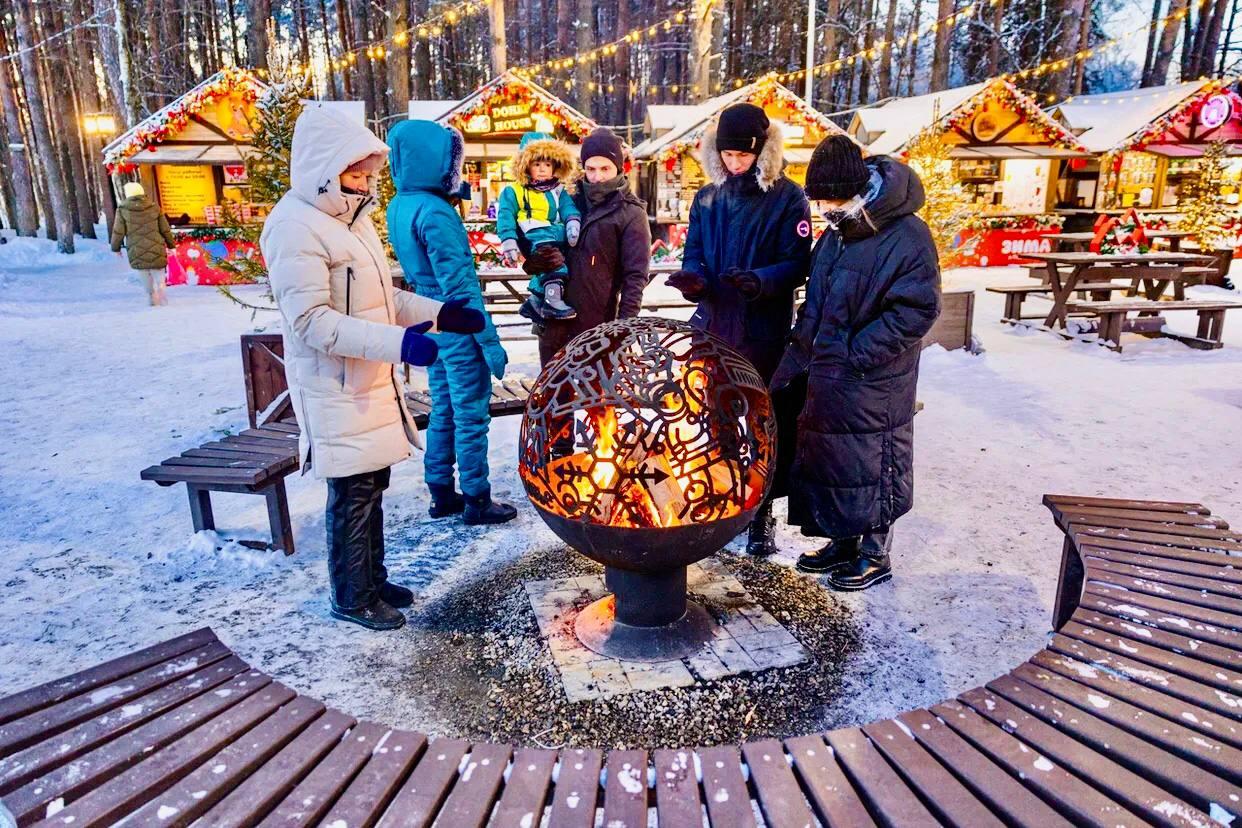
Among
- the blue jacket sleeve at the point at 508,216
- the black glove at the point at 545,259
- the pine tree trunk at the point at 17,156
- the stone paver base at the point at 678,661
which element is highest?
the pine tree trunk at the point at 17,156

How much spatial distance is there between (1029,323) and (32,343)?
42.2ft

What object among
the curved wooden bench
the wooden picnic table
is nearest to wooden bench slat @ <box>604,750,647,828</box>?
the curved wooden bench

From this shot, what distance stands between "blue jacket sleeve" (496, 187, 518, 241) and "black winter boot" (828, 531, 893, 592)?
2713mm

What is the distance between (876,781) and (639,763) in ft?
1.71

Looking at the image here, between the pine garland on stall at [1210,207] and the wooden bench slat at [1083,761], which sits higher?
the pine garland on stall at [1210,207]

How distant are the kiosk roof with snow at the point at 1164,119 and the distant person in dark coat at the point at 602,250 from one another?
21.4m

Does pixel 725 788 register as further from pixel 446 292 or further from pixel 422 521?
pixel 422 521

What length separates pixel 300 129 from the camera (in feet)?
9.66

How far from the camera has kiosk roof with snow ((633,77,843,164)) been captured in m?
18.5

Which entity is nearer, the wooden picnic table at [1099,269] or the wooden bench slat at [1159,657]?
the wooden bench slat at [1159,657]

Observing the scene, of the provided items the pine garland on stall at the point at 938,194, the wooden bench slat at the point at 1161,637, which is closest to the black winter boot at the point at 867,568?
the wooden bench slat at the point at 1161,637

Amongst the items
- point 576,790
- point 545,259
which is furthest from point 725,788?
point 545,259

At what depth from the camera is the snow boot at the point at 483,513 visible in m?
4.54

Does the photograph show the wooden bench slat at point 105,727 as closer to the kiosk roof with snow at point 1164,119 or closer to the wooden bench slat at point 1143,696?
the wooden bench slat at point 1143,696
